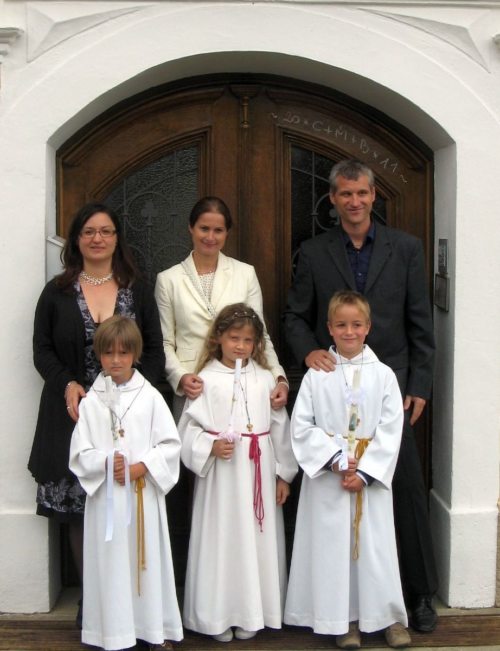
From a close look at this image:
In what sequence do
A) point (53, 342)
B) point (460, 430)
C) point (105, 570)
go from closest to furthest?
point (105, 570) → point (53, 342) → point (460, 430)

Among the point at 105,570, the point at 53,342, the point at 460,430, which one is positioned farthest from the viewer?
the point at 460,430

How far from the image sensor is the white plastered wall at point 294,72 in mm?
4879

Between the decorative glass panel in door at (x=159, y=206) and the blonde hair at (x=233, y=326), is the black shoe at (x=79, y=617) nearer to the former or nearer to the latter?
the blonde hair at (x=233, y=326)

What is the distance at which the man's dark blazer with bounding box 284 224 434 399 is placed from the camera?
4.86 metres

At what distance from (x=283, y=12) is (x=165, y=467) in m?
2.12

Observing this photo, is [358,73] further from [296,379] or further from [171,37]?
[296,379]

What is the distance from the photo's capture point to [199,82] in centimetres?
529

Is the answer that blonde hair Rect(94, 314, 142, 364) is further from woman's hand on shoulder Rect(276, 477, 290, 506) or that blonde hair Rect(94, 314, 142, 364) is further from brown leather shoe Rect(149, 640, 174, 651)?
brown leather shoe Rect(149, 640, 174, 651)

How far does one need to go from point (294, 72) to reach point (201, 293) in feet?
3.91

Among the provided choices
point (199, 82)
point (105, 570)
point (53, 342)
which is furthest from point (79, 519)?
point (199, 82)

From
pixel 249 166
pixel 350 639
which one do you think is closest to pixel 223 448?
pixel 350 639

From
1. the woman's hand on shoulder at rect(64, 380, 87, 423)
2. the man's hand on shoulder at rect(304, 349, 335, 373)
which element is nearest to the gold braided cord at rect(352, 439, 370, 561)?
the man's hand on shoulder at rect(304, 349, 335, 373)

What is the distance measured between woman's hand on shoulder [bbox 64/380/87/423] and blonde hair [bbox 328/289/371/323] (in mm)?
1109

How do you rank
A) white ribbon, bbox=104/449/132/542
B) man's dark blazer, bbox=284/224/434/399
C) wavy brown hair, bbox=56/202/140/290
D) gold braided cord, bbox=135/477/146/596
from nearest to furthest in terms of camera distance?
white ribbon, bbox=104/449/132/542, gold braided cord, bbox=135/477/146/596, wavy brown hair, bbox=56/202/140/290, man's dark blazer, bbox=284/224/434/399
